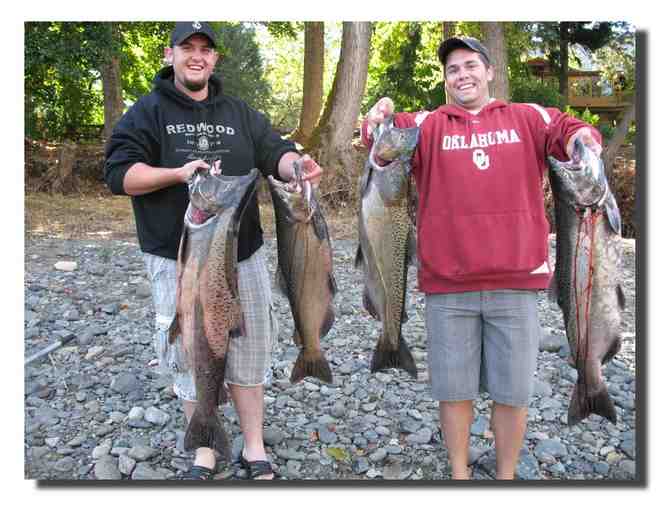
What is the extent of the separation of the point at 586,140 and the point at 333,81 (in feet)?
33.6

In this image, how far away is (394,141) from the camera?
2.98m

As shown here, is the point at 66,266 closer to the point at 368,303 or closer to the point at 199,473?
the point at 199,473

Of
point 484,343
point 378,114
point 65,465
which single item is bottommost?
point 65,465

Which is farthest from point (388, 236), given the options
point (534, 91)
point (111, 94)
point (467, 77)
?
point (534, 91)

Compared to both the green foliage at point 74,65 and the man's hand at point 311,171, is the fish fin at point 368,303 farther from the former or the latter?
the green foliage at point 74,65

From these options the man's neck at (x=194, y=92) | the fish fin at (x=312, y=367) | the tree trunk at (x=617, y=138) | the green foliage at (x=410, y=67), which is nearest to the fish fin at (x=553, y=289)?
the fish fin at (x=312, y=367)

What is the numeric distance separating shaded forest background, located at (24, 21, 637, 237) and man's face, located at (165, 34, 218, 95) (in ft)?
22.8

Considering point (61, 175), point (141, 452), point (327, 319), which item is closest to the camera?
point (327, 319)

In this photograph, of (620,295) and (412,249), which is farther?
(412,249)

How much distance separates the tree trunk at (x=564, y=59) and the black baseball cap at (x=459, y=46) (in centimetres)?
1188

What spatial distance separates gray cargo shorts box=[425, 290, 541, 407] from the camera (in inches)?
121

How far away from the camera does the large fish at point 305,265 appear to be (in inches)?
122

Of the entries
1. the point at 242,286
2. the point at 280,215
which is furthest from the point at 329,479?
the point at 280,215

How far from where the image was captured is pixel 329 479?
4.02 m
